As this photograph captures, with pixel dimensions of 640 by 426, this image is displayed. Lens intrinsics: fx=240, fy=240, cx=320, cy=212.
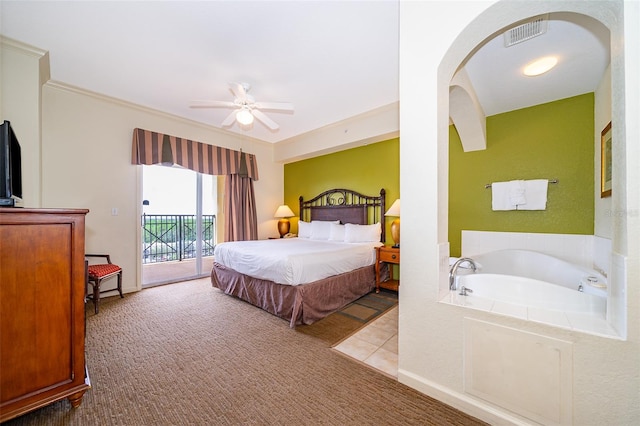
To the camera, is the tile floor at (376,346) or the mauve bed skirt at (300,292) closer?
the tile floor at (376,346)

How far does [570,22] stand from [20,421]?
4105 mm

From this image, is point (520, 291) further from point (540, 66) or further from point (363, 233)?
point (363, 233)

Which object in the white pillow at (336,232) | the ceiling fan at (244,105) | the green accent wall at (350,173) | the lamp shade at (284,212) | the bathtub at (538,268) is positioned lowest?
the bathtub at (538,268)

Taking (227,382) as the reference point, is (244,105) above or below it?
above

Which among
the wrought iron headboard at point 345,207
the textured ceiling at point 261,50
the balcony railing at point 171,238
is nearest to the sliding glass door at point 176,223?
the balcony railing at point 171,238

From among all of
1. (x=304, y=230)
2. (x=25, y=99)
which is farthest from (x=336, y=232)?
(x=25, y=99)

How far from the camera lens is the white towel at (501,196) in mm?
2836

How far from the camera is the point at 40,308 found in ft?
4.09

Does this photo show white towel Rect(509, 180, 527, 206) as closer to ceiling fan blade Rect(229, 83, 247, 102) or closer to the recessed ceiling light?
the recessed ceiling light

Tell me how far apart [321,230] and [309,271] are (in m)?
1.95

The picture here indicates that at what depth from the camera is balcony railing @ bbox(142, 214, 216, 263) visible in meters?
4.94

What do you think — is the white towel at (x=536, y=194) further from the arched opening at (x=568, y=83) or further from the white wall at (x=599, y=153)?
the white wall at (x=599, y=153)

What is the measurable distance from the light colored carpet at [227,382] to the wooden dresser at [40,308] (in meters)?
0.20

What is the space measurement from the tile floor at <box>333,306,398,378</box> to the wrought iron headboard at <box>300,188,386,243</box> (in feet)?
6.00
